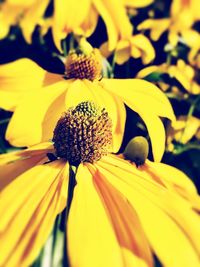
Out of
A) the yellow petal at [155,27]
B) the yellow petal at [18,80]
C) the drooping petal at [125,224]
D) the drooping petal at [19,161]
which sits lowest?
the drooping petal at [125,224]

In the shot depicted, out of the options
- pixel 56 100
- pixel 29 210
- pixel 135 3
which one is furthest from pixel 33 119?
pixel 135 3

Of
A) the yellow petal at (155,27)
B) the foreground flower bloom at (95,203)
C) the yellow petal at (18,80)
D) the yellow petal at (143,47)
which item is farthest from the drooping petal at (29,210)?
the yellow petal at (155,27)

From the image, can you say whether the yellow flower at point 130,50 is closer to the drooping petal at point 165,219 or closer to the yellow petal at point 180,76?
the yellow petal at point 180,76

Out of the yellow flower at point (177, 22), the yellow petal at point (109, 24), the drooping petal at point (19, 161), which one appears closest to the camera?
the drooping petal at point (19, 161)

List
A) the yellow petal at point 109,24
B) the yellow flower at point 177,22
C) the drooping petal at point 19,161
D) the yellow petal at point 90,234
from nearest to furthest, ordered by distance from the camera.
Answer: the yellow petal at point 90,234, the drooping petal at point 19,161, the yellow petal at point 109,24, the yellow flower at point 177,22

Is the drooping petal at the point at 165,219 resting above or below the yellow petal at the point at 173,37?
below

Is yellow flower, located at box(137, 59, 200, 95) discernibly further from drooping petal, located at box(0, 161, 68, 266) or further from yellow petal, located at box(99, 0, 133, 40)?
drooping petal, located at box(0, 161, 68, 266)
